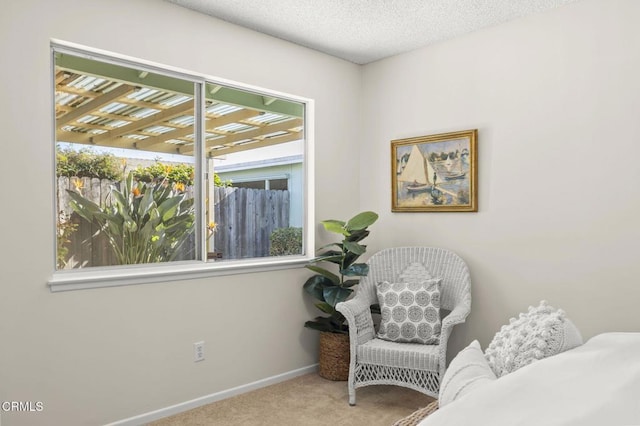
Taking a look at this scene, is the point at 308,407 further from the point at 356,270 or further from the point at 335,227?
the point at 335,227

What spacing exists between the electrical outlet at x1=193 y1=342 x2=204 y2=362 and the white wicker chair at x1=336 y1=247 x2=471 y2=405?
903mm

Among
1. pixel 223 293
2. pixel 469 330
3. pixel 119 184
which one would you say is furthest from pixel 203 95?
pixel 469 330

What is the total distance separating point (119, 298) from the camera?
268 centimetres

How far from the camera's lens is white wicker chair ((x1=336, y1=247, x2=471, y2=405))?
111 inches

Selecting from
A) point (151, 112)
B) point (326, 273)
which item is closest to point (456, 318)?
point (326, 273)

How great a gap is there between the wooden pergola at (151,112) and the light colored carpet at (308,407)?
163 centimetres

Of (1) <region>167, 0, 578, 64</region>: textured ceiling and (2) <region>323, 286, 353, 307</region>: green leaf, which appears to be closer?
(1) <region>167, 0, 578, 64</region>: textured ceiling

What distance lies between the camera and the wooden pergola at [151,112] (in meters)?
2.65

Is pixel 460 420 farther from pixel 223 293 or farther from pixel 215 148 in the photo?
pixel 215 148

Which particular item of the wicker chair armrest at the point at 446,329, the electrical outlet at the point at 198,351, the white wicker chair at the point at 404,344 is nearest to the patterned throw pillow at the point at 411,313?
the white wicker chair at the point at 404,344

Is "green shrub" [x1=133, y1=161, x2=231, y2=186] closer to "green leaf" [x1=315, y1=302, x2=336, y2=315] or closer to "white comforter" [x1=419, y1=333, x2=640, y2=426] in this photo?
"green leaf" [x1=315, y1=302, x2=336, y2=315]

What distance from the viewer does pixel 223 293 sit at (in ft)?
10.3

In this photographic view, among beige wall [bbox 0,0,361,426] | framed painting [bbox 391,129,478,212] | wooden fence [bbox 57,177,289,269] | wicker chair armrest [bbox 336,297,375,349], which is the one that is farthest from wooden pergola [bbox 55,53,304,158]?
wicker chair armrest [bbox 336,297,375,349]

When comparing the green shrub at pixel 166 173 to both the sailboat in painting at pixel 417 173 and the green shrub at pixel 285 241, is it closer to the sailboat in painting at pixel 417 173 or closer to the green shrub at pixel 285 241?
the green shrub at pixel 285 241
